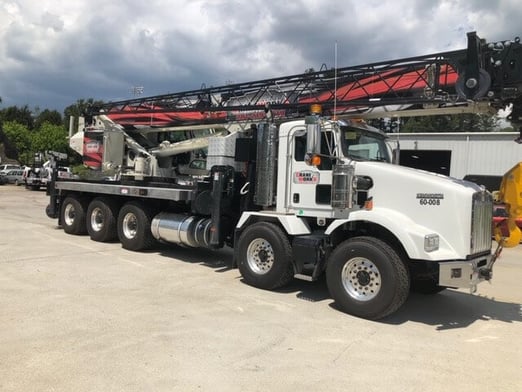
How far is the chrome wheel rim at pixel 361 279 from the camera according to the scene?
646cm

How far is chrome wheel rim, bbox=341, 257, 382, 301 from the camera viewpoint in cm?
646

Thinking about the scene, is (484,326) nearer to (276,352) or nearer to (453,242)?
(453,242)

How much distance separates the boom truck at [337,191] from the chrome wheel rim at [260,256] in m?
0.02

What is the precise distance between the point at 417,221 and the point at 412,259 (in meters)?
0.51

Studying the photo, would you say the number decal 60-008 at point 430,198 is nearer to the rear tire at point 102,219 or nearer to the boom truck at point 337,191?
the boom truck at point 337,191

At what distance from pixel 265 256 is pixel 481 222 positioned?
10.6ft

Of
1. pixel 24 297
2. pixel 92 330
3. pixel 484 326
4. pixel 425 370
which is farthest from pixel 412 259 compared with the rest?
pixel 24 297

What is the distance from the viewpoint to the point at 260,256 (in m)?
7.98

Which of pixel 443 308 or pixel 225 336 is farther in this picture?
pixel 443 308

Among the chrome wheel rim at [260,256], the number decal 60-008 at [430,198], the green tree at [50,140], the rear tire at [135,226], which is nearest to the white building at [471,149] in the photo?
the rear tire at [135,226]

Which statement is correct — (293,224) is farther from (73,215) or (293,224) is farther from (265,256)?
(73,215)

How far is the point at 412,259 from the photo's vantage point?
654 centimetres

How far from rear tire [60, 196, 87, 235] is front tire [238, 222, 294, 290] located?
20.8 ft

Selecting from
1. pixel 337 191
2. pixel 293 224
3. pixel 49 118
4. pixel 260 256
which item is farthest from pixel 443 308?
pixel 49 118
